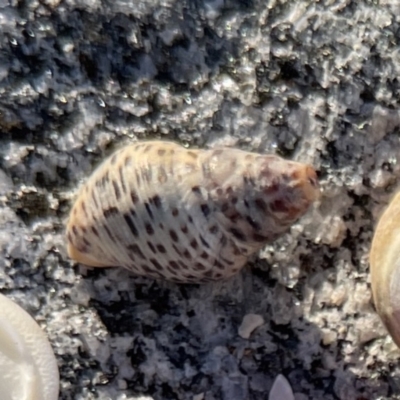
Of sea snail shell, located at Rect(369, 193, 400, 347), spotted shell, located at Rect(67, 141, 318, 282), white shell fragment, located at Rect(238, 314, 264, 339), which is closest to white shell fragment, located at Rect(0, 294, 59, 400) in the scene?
spotted shell, located at Rect(67, 141, 318, 282)

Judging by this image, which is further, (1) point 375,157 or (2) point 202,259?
(1) point 375,157

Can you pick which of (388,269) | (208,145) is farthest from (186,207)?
(388,269)

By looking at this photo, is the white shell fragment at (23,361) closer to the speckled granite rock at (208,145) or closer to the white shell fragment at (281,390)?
the speckled granite rock at (208,145)

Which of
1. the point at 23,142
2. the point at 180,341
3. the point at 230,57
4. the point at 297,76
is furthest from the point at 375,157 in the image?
the point at 23,142

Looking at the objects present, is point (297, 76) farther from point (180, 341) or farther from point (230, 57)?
point (180, 341)

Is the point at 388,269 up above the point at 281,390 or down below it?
above

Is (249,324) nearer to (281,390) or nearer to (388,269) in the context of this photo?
(281,390)
